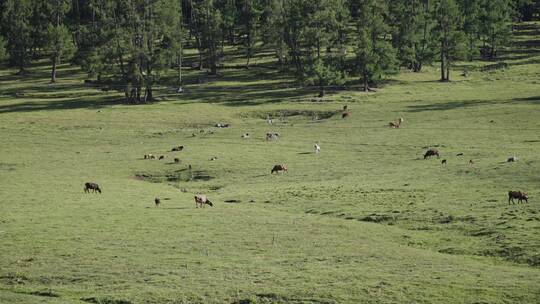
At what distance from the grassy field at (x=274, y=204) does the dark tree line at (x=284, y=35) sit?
8665 mm

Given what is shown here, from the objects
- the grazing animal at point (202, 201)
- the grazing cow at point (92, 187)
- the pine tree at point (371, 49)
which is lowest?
the grazing cow at point (92, 187)

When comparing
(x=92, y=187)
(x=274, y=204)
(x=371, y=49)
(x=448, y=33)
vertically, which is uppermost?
(x=448, y=33)

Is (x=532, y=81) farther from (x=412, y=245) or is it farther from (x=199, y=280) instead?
(x=199, y=280)

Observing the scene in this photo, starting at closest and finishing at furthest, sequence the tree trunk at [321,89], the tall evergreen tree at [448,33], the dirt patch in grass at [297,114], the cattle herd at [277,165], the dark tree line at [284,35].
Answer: the cattle herd at [277,165] → the dirt patch in grass at [297,114] → the tree trunk at [321,89] → the dark tree line at [284,35] → the tall evergreen tree at [448,33]

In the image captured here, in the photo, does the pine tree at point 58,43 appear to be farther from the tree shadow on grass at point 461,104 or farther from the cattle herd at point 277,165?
the tree shadow on grass at point 461,104

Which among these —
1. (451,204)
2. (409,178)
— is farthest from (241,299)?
(409,178)

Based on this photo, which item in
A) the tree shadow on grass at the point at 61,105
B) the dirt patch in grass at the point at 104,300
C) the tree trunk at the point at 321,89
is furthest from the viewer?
the tree trunk at the point at 321,89

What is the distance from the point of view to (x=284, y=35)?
Result: 113438 mm

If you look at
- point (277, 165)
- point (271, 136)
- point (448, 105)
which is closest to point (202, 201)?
point (277, 165)

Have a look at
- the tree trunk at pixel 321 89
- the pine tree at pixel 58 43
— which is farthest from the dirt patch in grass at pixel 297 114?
the pine tree at pixel 58 43

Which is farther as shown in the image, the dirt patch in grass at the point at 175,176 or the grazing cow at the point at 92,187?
the dirt patch in grass at the point at 175,176

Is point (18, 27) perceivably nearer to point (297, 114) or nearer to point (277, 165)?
point (297, 114)

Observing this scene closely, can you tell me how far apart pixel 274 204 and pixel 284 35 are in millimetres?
70828

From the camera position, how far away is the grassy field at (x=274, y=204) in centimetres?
2930
